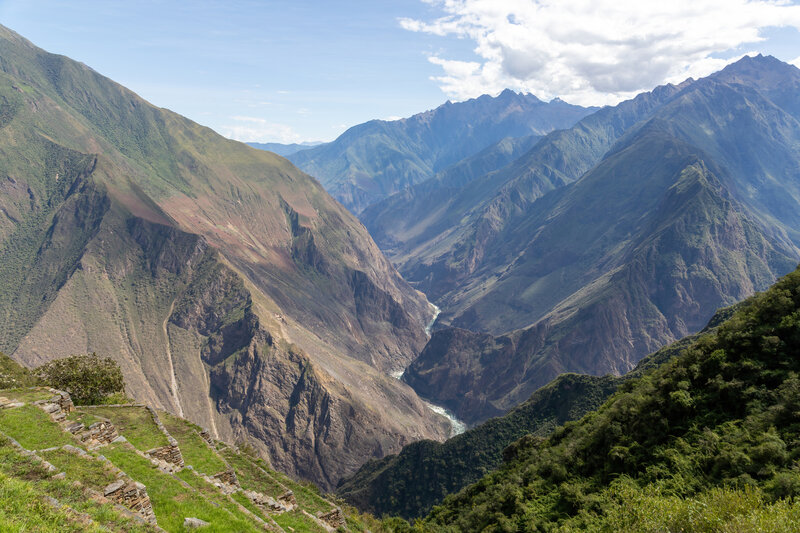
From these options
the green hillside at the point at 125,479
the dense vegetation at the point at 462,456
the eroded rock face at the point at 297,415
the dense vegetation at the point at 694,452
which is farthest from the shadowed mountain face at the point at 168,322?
the green hillside at the point at 125,479

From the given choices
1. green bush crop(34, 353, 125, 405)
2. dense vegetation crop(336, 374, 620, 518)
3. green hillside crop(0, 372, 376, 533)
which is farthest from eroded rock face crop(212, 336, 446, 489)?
green hillside crop(0, 372, 376, 533)

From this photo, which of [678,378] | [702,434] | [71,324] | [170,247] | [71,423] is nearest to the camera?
[71,423]

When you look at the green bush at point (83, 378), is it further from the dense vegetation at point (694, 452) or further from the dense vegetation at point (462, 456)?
the dense vegetation at point (462, 456)

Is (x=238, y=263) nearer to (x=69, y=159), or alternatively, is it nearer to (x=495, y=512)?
(x=69, y=159)

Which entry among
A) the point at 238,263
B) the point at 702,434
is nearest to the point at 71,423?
the point at 702,434

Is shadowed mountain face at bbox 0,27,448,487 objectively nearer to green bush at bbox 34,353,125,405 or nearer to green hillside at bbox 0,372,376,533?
green bush at bbox 34,353,125,405

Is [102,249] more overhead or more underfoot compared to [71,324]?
more overhead
